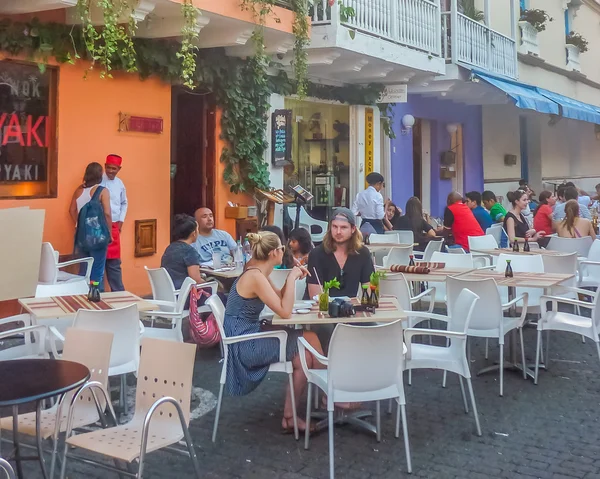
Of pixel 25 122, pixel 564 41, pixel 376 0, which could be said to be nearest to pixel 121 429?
pixel 25 122

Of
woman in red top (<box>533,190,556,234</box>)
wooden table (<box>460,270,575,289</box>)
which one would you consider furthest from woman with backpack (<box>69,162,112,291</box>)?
woman in red top (<box>533,190,556,234</box>)

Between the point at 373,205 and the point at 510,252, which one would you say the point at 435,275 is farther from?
the point at 373,205

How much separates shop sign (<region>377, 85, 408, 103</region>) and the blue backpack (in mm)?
6954

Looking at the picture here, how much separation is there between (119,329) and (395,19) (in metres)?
8.27

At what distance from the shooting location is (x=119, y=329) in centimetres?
461

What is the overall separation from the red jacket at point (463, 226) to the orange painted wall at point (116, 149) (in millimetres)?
4049

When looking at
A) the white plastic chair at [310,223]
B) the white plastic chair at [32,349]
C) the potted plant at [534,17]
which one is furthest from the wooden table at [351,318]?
the potted plant at [534,17]

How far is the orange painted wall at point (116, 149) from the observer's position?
8.14 m

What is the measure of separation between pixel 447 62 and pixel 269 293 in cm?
989

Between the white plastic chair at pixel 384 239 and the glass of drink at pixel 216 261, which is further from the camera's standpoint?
the white plastic chair at pixel 384 239

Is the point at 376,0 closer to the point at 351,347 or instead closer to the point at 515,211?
the point at 515,211

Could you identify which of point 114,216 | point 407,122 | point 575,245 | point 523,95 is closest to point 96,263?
point 114,216

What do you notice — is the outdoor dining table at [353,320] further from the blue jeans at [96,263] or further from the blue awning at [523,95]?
the blue awning at [523,95]

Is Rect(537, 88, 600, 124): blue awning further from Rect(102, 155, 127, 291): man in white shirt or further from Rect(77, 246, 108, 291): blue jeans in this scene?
Rect(77, 246, 108, 291): blue jeans
